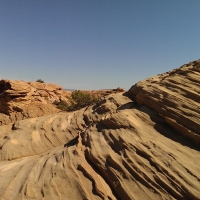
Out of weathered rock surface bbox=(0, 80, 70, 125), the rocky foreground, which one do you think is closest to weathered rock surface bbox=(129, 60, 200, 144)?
the rocky foreground

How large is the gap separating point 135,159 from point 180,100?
244cm

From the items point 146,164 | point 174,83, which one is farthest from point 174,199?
point 174,83

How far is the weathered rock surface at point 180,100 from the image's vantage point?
6.55 meters

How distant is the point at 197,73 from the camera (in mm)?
7766

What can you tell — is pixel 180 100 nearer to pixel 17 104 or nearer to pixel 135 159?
pixel 135 159

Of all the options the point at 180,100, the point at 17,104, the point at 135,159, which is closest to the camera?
the point at 135,159

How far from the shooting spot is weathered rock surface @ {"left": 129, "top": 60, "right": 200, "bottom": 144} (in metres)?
6.55

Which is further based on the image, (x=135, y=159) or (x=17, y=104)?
(x=17, y=104)

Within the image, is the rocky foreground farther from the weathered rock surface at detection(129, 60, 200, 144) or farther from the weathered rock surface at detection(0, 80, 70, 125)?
the weathered rock surface at detection(0, 80, 70, 125)

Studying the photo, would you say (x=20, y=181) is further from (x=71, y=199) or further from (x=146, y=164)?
(x=146, y=164)

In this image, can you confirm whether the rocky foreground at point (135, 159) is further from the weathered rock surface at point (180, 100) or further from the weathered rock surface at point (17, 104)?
the weathered rock surface at point (17, 104)

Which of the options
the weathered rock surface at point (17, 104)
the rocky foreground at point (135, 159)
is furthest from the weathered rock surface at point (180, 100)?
the weathered rock surface at point (17, 104)

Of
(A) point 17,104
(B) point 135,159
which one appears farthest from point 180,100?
(A) point 17,104

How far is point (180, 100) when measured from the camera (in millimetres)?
7168
